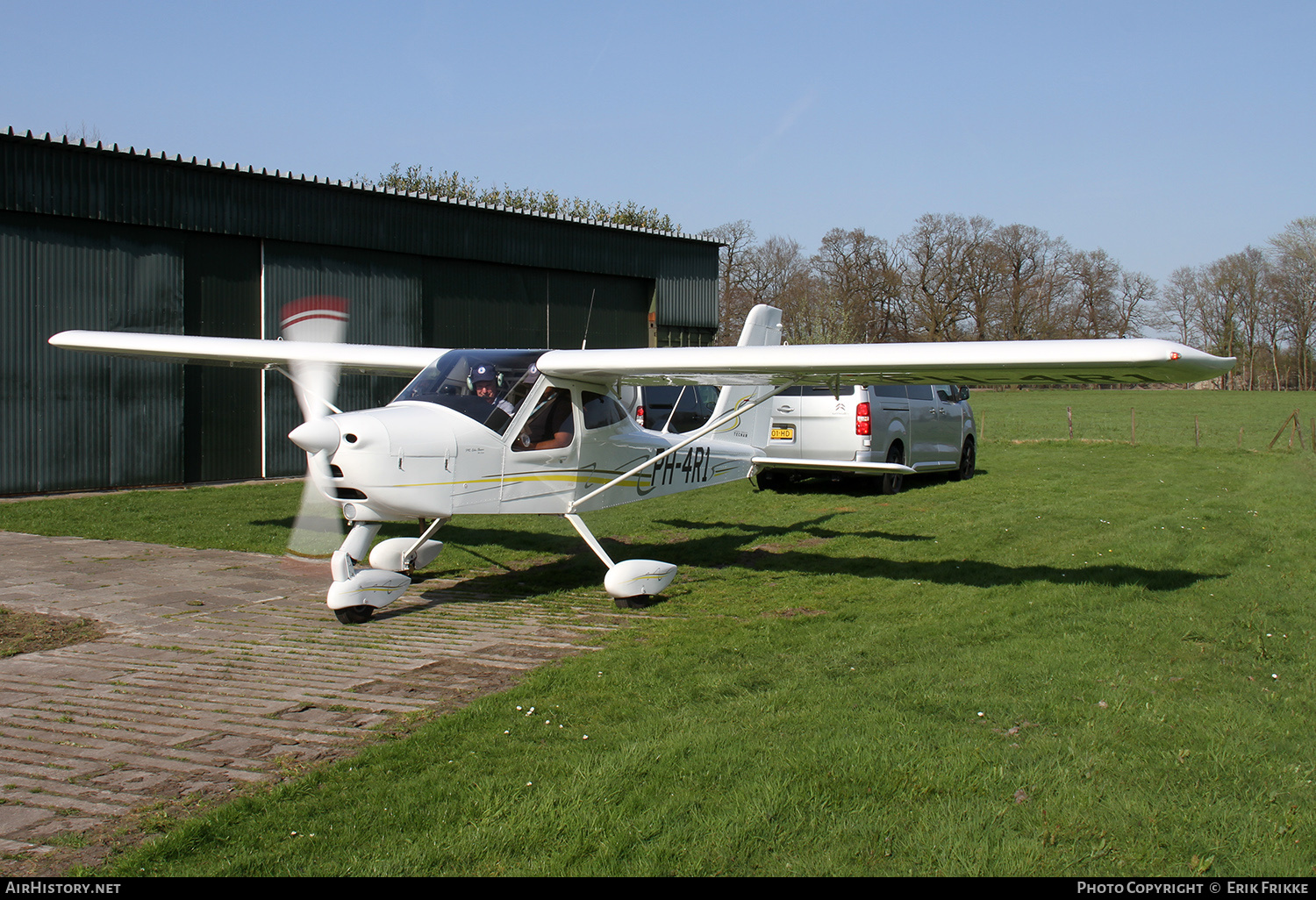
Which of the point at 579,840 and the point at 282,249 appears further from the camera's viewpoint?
the point at 282,249

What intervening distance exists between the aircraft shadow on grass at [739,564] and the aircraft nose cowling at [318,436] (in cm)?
174

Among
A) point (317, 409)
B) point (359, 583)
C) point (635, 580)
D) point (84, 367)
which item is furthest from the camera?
point (84, 367)

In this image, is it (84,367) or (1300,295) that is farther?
(1300,295)

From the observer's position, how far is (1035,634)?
6.72 metres

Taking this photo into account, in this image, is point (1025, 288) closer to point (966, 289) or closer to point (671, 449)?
point (966, 289)

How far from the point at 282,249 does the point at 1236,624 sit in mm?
17594

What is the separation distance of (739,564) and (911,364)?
12.4ft

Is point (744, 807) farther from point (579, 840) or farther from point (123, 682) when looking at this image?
point (123, 682)

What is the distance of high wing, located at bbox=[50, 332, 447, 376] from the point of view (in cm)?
1042

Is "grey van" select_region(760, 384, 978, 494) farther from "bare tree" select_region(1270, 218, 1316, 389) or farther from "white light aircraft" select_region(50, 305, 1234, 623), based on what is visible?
"bare tree" select_region(1270, 218, 1316, 389)

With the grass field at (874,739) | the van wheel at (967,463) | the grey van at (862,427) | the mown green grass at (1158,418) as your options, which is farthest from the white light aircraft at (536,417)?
the mown green grass at (1158,418)

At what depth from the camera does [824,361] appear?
7.73 m

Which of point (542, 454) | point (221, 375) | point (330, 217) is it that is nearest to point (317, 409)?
point (542, 454)
